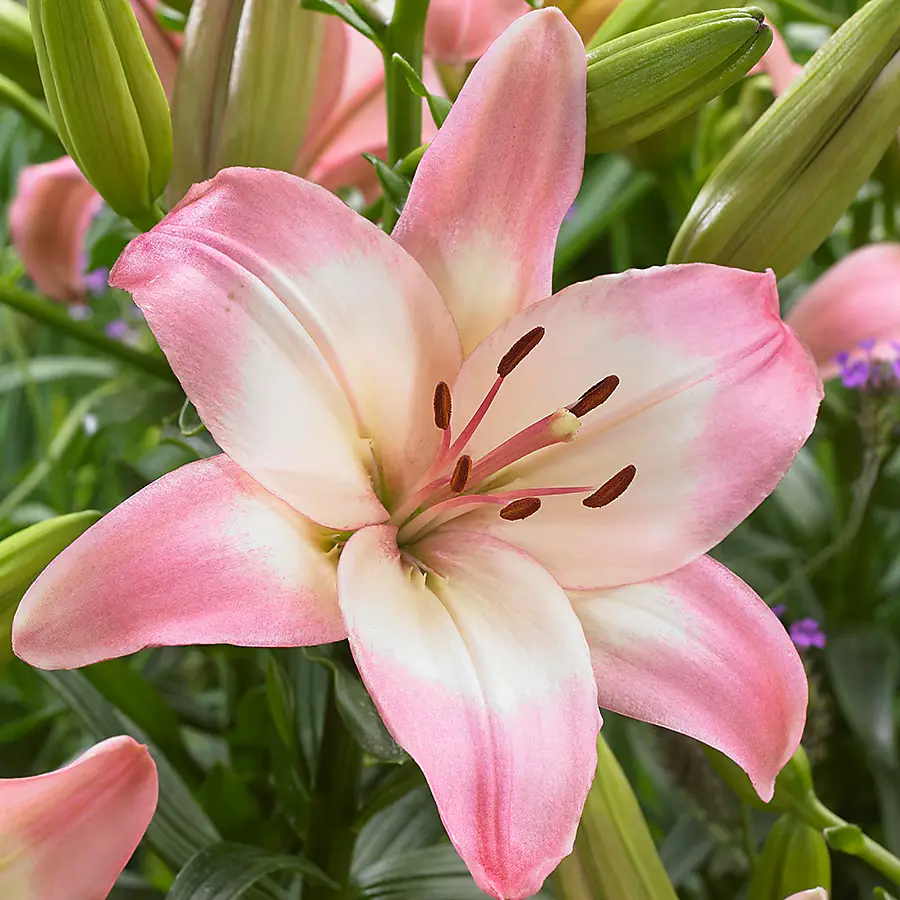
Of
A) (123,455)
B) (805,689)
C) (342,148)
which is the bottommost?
(123,455)

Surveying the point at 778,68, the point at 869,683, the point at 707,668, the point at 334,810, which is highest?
the point at 778,68

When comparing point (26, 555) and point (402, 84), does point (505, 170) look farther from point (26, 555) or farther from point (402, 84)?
point (26, 555)

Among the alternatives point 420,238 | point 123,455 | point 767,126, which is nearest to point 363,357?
point 420,238

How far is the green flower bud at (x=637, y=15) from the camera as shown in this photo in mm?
379

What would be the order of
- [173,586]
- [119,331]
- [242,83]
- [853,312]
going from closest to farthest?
[173,586] → [242,83] → [853,312] → [119,331]

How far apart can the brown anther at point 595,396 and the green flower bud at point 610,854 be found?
113 mm

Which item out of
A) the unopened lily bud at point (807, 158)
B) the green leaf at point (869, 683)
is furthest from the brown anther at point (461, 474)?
the green leaf at point (869, 683)

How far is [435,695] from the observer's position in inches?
11.4

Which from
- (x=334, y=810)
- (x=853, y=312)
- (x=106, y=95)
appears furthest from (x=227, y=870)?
(x=853, y=312)

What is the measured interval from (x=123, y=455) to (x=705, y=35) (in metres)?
0.50

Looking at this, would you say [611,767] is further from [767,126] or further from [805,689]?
[767,126]

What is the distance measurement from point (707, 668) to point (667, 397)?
0.08m

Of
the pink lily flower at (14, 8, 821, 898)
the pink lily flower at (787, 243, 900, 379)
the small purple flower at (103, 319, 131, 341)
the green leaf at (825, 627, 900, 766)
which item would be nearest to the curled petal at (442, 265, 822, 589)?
the pink lily flower at (14, 8, 821, 898)

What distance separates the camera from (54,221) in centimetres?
57
